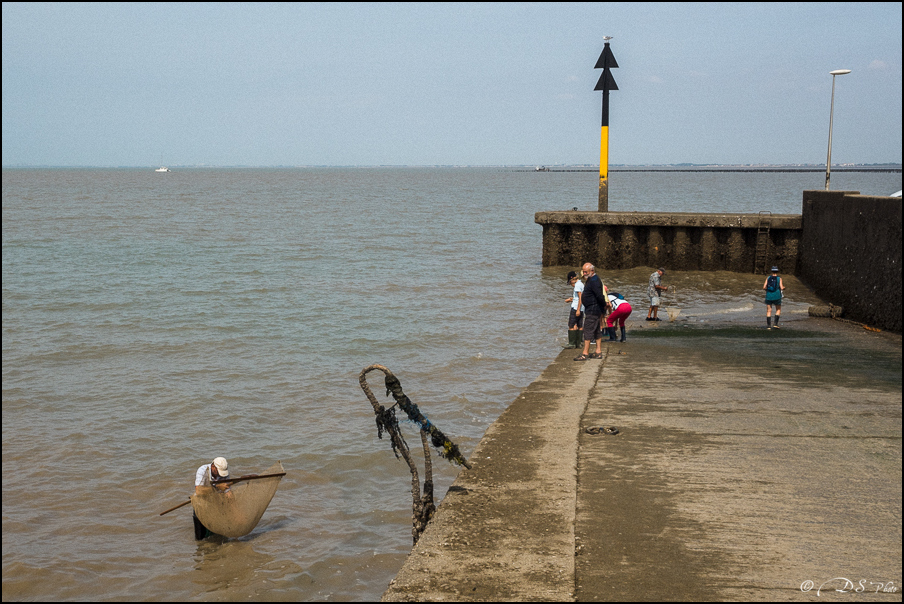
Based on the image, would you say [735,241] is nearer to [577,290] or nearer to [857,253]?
[857,253]

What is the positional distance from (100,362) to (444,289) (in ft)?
37.2

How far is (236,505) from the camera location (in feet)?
24.7

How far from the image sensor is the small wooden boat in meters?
7.44

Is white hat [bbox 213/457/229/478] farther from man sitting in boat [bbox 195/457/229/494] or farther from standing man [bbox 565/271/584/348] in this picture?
standing man [bbox 565/271/584/348]

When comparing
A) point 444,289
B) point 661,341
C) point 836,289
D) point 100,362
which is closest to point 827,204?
point 836,289

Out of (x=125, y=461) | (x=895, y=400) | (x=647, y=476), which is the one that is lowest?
(x=125, y=461)

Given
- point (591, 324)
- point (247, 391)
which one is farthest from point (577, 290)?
point (247, 391)

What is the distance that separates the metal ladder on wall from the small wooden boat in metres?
19.9

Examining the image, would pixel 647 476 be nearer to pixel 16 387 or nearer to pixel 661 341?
pixel 661 341

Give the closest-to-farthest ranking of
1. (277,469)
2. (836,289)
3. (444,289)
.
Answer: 1. (277,469)
2. (836,289)
3. (444,289)

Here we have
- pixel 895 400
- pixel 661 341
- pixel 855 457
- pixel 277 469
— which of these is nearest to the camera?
pixel 895 400

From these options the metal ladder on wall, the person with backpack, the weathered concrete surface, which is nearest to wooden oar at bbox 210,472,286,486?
the weathered concrete surface

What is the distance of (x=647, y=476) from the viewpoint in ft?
20.5

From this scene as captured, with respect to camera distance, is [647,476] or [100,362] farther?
[100,362]
